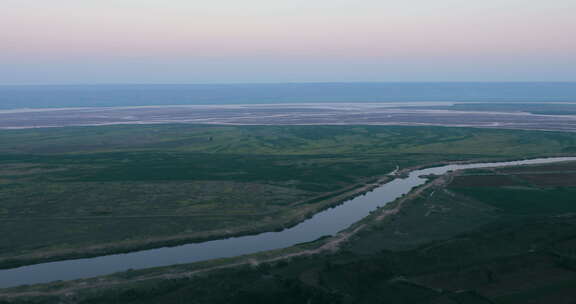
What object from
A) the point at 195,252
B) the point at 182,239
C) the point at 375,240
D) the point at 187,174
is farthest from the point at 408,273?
the point at 187,174

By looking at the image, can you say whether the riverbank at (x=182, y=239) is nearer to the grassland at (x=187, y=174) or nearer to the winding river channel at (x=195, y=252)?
the grassland at (x=187, y=174)

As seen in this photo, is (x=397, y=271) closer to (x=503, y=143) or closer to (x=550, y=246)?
(x=550, y=246)

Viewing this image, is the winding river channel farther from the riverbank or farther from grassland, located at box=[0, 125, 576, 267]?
grassland, located at box=[0, 125, 576, 267]

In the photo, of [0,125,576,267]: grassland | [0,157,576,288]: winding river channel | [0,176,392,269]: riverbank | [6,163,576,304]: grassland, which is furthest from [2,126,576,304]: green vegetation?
[0,157,576,288]: winding river channel

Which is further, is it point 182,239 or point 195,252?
point 182,239

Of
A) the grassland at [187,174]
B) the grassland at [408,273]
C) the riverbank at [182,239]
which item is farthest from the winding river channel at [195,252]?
the grassland at [408,273]

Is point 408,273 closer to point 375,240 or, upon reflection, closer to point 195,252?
point 375,240
